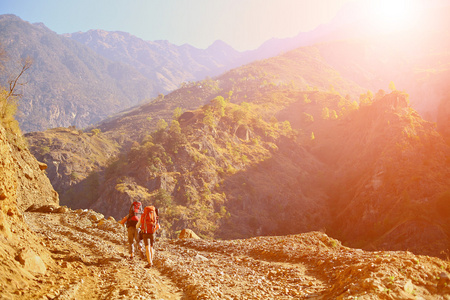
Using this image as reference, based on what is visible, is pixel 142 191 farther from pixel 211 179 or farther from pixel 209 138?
pixel 209 138

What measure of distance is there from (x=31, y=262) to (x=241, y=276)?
5528 millimetres

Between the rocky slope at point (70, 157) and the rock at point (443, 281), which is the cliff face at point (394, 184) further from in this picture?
the rocky slope at point (70, 157)

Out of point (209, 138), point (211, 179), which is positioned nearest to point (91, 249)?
point (211, 179)

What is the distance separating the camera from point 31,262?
18.3 ft

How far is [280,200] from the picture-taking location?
47469mm

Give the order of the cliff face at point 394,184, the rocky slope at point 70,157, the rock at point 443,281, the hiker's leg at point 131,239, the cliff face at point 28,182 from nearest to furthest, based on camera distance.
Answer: the rock at point 443,281 → the hiker's leg at point 131,239 → the cliff face at point 28,182 → the cliff face at point 394,184 → the rocky slope at point 70,157

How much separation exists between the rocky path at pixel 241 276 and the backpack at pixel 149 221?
3.58ft

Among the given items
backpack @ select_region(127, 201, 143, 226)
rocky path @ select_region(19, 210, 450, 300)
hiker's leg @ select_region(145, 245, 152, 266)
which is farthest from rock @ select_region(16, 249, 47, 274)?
backpack @ select_region(127, 201, 143, 226)

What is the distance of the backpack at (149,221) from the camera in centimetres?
937

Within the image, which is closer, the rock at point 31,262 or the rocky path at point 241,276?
the rock at point 31,262

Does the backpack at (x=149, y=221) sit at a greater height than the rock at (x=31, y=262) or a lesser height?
lesser

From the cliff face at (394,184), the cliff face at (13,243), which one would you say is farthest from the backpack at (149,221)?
the cliff face at (394,184)

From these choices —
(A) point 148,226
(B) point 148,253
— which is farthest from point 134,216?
(B) point 148,253

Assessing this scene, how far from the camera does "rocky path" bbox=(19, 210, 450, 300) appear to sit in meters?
5.55
